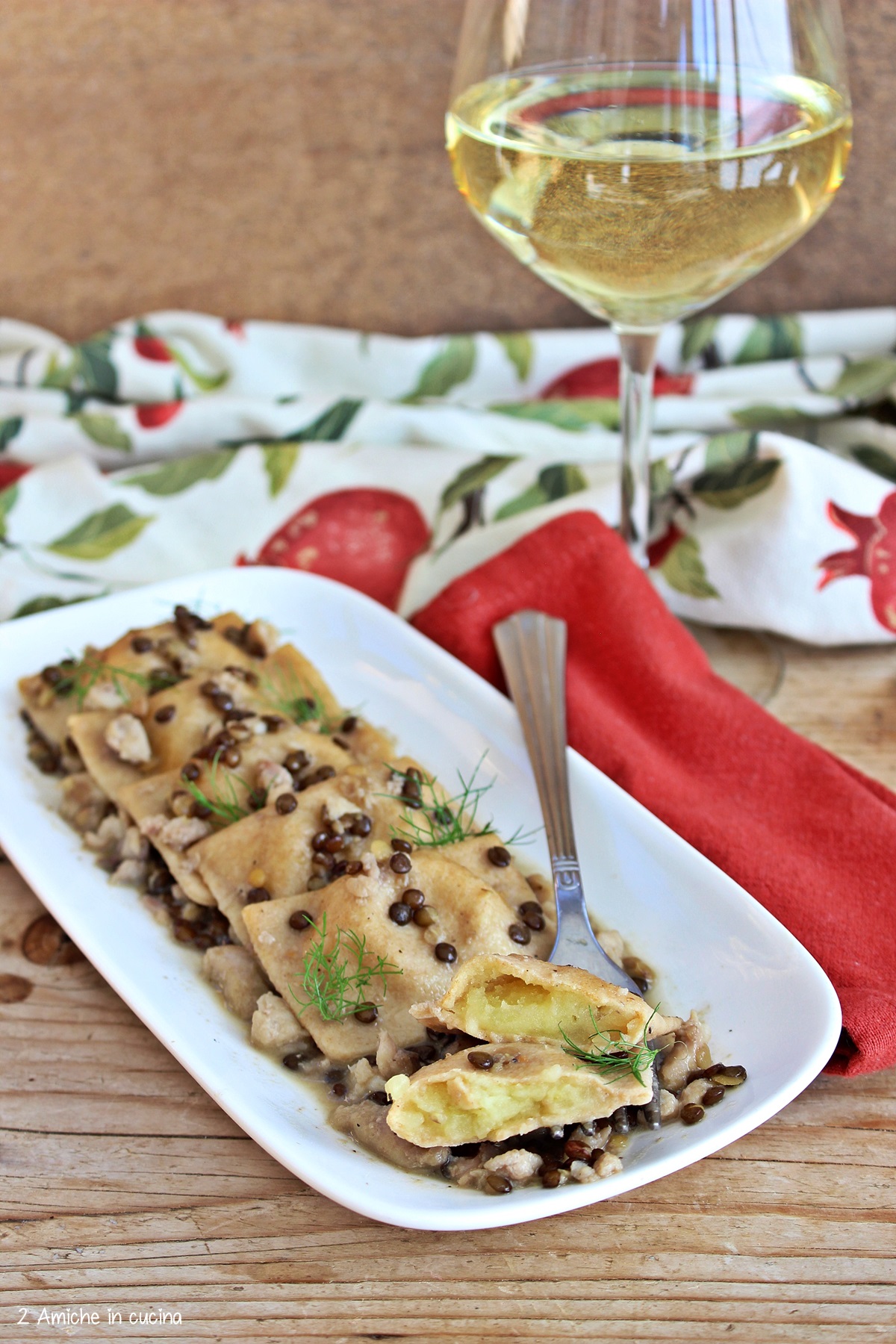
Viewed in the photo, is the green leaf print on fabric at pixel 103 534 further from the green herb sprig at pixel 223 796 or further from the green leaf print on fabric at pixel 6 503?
the green herb sprig at pixel 223 796

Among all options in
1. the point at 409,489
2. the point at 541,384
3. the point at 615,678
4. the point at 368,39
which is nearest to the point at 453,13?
the point at 368,39

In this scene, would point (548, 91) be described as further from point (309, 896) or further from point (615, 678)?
point (309, 896)

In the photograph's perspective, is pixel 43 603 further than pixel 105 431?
No

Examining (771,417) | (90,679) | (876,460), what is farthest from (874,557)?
(90,679)

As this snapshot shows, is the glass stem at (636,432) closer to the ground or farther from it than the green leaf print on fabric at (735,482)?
farther from it

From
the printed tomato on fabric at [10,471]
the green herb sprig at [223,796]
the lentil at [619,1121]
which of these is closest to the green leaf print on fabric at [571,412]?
the printed tomato on fabric at [10,471]

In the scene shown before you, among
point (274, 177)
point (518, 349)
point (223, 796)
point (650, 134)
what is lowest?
point (223, 796)

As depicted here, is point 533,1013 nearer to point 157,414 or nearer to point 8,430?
point 157,414
